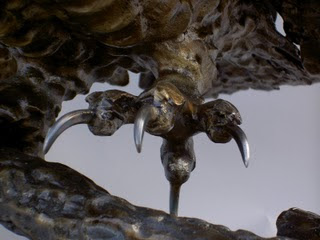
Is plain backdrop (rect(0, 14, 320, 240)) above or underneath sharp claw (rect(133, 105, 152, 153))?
above

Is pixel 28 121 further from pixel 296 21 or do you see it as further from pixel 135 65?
pixel 296 21

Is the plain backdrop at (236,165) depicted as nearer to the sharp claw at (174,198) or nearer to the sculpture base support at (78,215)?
the sharp claw at (174,198)

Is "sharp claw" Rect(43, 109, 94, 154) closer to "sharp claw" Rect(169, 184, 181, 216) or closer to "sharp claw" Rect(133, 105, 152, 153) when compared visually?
"sharp claw" Rect(133, 105, 152, 153)

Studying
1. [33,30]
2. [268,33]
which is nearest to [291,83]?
[268,33]

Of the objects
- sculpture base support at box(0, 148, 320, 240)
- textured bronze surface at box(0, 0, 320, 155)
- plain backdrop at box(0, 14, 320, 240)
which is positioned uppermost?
plain backdrop at box(0, 14, 320, 240)

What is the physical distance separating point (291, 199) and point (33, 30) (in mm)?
719

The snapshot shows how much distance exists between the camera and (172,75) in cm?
55

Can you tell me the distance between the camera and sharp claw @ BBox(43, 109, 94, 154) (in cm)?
49

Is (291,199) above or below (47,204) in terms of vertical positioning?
above

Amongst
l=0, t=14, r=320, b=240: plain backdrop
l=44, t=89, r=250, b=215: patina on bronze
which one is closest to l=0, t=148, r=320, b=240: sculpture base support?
l=44, t=89, r=250, b=215: patina on bronze

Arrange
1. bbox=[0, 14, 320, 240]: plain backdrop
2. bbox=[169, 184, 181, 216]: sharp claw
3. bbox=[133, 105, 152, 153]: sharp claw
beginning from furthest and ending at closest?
bbox=[0, 14, 320, 240]: plain backdrop
bbox=[169, 184, 181, 216]: sharp claw
bbox=[133, 105, 152, 153]: sharp claw

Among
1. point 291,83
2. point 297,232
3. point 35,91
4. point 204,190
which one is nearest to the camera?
point 297,232

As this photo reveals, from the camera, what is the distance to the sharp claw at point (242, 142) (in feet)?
1.66

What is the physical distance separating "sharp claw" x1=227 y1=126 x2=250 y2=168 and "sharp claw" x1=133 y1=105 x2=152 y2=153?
7 centimetres
